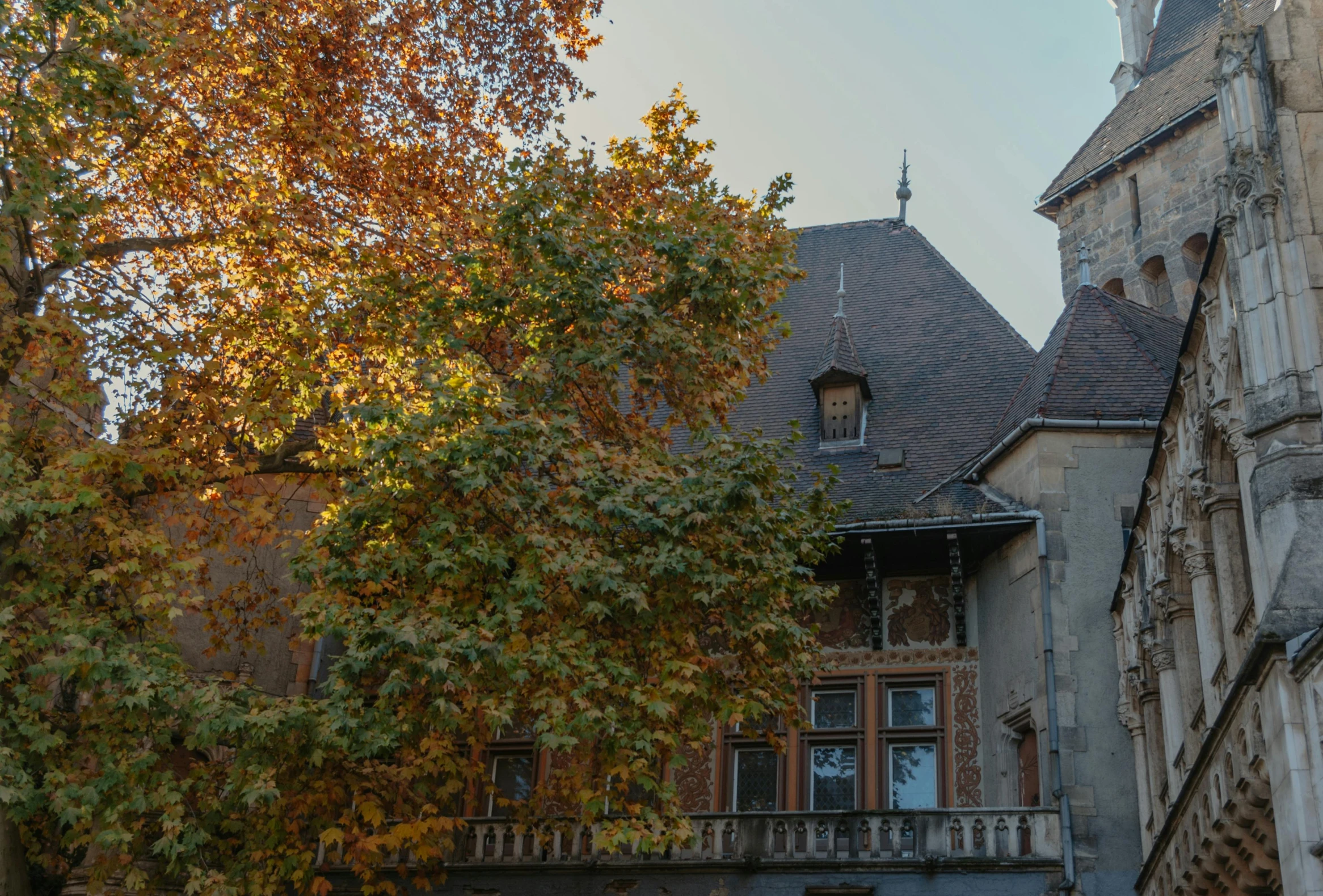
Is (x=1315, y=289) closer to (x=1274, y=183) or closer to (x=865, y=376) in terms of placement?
(x=1274, y=183)

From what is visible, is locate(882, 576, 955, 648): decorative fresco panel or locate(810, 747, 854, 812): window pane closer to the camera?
locate(810, 747, 854, 812): window pane

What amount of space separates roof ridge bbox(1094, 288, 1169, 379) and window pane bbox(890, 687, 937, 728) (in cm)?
453

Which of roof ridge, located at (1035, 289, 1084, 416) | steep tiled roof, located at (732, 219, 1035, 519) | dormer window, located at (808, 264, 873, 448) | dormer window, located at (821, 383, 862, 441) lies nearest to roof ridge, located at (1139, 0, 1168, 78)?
steep tiled roof, located at (732, 219, 1035, 519)

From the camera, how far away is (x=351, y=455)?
12031 mm

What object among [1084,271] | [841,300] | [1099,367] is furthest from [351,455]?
[1084,271]

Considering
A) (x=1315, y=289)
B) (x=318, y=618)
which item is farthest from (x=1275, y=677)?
(x=318, y=618)

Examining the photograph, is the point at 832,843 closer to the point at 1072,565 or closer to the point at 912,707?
the point at 912,707

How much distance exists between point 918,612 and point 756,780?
2.68m

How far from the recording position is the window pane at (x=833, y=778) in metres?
16.1

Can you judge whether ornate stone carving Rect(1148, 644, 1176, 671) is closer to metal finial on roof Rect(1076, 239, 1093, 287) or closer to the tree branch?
metal finial on roof Rect(1076, 239, 1093, 287)

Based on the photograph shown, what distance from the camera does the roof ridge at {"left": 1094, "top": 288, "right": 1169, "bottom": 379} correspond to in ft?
54.6

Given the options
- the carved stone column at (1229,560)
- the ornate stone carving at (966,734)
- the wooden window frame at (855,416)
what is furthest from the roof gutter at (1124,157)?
the carved stone column at (1229,560)

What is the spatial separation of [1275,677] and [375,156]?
1016 cm

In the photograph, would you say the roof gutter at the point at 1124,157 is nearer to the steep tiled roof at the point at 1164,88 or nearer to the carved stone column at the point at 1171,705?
the steep tiled roof at the point at 1164,88
